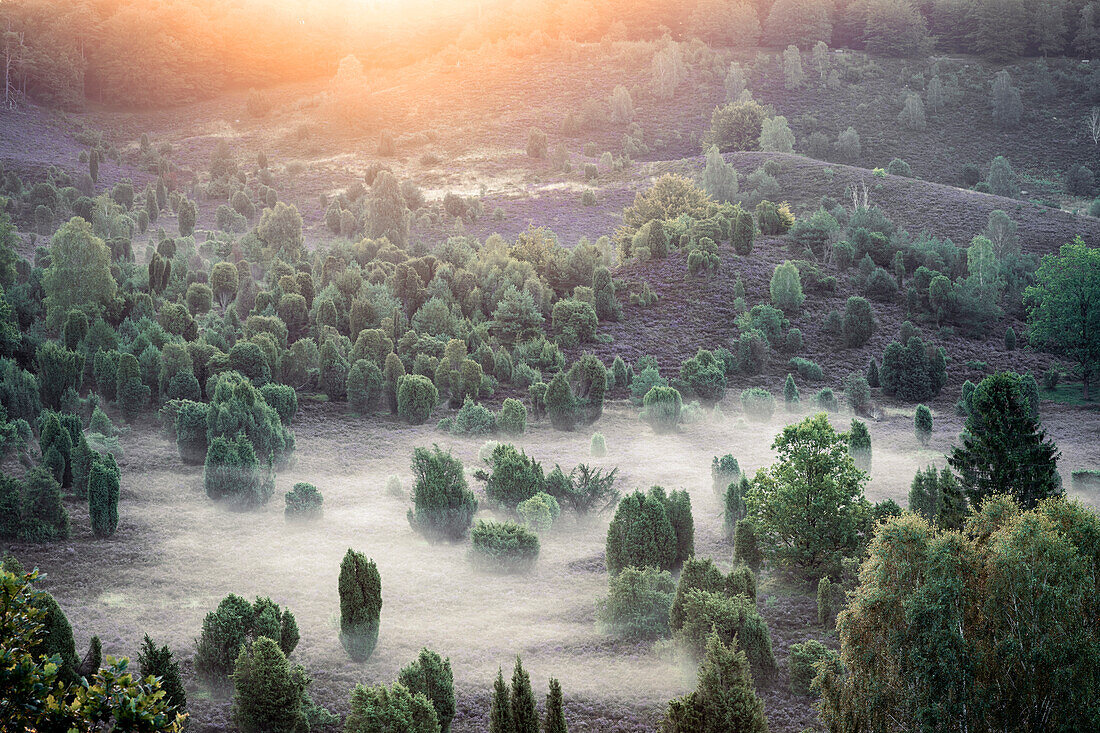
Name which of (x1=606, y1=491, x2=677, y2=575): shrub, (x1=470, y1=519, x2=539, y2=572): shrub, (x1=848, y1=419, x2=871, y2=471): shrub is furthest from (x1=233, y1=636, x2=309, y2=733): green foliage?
(x1=848, y1=419, x2=871, y2=471): shrub

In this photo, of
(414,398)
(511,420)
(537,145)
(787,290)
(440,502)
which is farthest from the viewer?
(537,145)

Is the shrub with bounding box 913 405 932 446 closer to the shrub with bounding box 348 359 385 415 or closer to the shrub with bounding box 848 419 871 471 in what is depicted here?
the shrub with bounding box 848 419 871 471

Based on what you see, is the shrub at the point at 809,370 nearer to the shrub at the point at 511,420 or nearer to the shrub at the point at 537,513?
the shrub at the point at 511,420

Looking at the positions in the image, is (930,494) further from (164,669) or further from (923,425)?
(164,669)

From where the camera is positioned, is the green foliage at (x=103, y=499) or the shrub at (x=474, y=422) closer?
the green foliage at (x=103, y=499)

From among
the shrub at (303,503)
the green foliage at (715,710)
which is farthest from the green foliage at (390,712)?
the shrub at (303,503)

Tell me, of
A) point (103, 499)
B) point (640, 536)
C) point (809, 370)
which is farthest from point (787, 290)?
point (103, 499)
